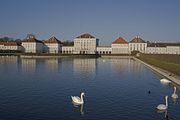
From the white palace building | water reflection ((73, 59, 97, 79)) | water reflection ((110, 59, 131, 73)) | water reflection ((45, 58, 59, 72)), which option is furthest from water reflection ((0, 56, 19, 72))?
the white palace building

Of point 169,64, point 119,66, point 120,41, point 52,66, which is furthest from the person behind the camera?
point 120,41

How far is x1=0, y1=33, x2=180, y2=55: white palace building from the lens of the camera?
120m

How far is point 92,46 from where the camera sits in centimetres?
12225

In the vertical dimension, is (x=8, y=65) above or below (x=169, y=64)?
below

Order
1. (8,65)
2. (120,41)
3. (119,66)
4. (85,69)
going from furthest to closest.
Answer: (120,41)
(119,66)
(8,65)
(85,69)

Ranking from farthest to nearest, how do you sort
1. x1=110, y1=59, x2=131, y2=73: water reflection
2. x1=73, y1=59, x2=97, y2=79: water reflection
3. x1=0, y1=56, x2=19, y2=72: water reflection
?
x1=110, y1=59, x2=131, y2=73: water reflection → x1=0, y1=56, x2=19, y2=72: water reflection → x1=73, y1=59, x2=97, y2=79: water reflection

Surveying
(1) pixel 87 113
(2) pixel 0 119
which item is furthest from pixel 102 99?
(2) pixel 0 119

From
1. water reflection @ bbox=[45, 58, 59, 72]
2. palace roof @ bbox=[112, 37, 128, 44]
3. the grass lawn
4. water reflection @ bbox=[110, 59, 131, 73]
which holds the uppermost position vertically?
palace roof @ bbox=[112, 37, 128, 44]

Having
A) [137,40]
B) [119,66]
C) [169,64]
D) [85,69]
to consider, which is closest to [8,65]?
[85,69]

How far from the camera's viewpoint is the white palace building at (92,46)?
119750 millimetres

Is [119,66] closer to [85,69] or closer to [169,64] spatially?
[169,64]

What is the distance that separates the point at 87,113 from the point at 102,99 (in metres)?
3.13

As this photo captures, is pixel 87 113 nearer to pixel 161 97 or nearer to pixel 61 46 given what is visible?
pixel 161 97

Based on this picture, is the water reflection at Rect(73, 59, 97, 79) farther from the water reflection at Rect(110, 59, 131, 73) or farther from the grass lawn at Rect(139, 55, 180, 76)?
the grass lawn at Rect(139, 55, 180, 76)
